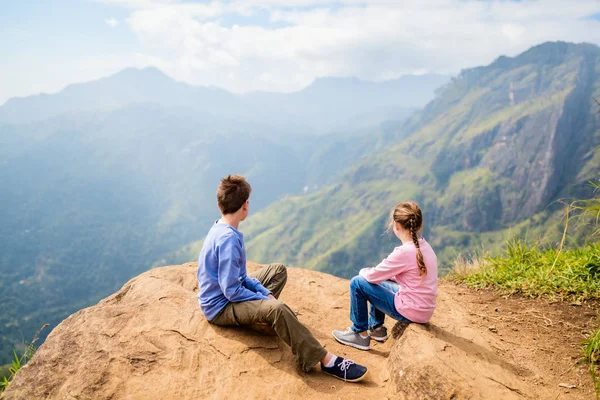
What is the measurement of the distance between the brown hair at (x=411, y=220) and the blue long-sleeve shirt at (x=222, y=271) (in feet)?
7.97

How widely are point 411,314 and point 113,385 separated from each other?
4.49 m

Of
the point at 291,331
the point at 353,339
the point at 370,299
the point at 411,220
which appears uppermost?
the point at 411,220

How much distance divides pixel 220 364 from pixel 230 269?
56.9 inches

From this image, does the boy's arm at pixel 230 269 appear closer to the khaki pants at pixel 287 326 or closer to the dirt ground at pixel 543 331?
the khaki pants at pixel 287 326

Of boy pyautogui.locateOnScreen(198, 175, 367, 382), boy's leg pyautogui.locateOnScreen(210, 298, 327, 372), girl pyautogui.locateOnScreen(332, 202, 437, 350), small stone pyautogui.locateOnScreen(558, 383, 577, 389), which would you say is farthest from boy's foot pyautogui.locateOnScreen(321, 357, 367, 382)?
small stone pyautogui.locateOnScreen(558, 383, 577, 389)

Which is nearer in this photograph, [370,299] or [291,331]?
[291,331]

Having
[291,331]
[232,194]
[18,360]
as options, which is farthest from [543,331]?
[18,360]

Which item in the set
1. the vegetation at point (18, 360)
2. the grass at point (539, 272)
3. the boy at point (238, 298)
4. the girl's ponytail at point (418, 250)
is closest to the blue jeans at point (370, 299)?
the girl's ponytail at point (418, 250)

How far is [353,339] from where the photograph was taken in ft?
20.6

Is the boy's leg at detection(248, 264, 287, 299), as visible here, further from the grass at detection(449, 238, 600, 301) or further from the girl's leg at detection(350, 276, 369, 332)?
the grass at detection(449, 238, 600, 301)

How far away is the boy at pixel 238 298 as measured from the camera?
5125 mm

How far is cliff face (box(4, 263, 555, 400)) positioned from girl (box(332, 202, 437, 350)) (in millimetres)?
Result: 356

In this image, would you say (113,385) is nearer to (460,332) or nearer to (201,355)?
(201,355)

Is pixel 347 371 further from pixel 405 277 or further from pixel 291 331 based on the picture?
pixel 405 277
